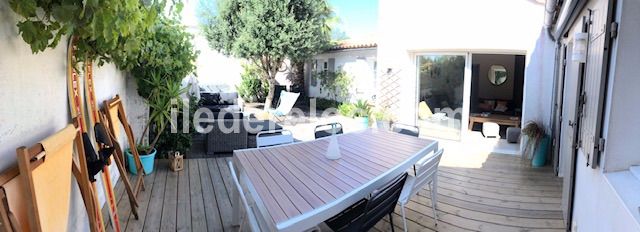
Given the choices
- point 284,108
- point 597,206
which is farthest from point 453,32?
point 597,206

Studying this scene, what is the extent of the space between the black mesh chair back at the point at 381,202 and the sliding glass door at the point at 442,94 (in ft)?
16.1

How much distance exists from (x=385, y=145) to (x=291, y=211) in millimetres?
1904

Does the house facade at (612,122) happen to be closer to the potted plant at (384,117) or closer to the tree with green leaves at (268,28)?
the potted plant at (384,117)

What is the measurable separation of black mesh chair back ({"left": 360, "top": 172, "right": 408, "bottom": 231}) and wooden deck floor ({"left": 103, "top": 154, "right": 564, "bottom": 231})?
0.80 metres

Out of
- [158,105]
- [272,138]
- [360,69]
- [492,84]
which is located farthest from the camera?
[360,69]

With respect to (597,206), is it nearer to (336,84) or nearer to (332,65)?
(336,84)

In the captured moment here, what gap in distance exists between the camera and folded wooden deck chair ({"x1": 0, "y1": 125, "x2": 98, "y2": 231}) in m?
1.47

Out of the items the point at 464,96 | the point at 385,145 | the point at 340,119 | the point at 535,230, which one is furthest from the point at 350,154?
the point at 340,119

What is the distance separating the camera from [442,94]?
7.29m

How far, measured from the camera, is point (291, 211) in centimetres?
204

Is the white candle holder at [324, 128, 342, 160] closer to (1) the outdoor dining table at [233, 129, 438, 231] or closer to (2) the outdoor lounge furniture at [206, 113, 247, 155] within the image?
(1) the outdoor dining table at [233, 129, 438, 231]

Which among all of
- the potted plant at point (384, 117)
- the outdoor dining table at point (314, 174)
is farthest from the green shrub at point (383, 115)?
the outdoor dining table at point (314, 174)

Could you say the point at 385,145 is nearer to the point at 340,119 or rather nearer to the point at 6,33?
the point at 6,33

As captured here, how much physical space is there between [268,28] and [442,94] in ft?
18.5
